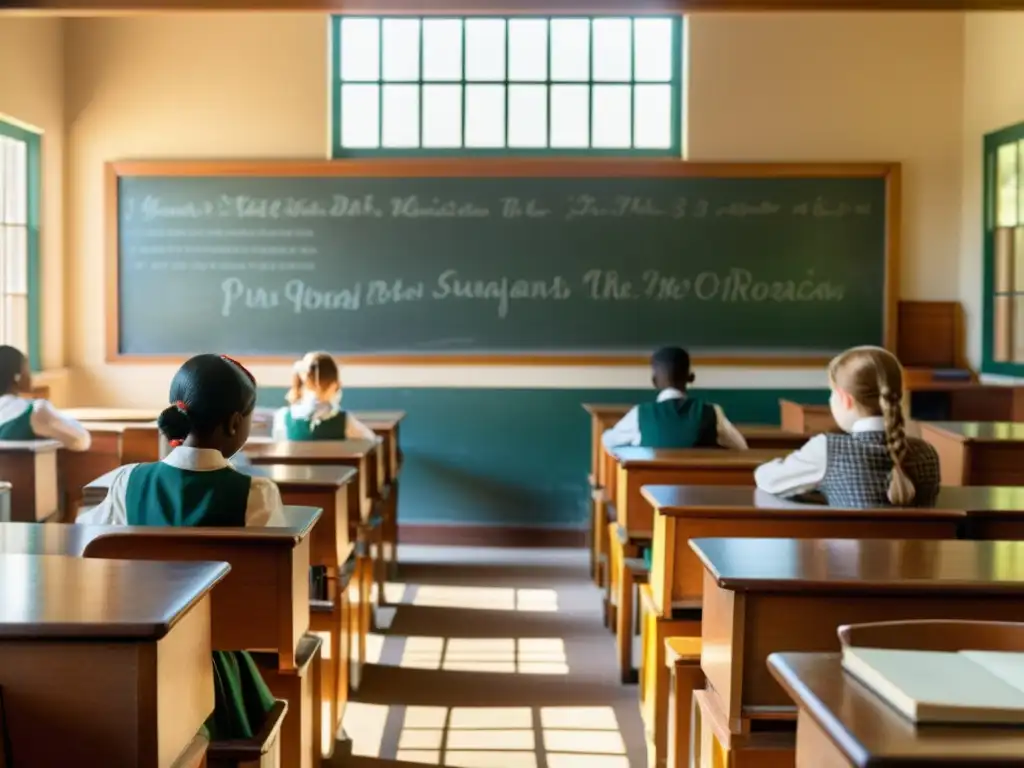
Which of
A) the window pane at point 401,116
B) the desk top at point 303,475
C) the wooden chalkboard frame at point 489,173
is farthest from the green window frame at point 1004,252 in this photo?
the desk top at point 303,475

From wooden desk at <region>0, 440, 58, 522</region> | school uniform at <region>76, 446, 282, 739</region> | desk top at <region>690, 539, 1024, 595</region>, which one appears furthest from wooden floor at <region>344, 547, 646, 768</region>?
wooden desk at <region>0, 440, 58, 522</region>

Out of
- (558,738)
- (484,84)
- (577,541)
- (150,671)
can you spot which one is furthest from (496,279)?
(150,671)

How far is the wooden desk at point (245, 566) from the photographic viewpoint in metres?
2.20

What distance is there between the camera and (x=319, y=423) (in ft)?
14.3

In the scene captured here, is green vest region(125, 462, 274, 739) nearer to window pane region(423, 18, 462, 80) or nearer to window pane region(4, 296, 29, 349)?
window pane region(4, 296, 29, 349)

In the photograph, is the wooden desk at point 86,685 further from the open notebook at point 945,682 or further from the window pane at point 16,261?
the window pane at point 16,261

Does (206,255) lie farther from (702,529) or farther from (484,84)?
(702,529)

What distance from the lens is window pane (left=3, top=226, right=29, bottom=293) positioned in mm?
5816

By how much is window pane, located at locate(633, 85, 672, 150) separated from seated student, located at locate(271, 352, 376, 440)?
2.66 meters

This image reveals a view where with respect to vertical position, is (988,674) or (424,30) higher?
(424,30)

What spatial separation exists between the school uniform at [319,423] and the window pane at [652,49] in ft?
9.58

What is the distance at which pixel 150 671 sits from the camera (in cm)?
131

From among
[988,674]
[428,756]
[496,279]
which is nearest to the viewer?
[988,674]

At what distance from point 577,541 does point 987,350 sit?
234 cm
